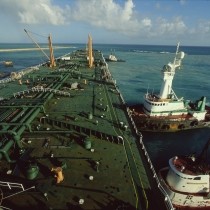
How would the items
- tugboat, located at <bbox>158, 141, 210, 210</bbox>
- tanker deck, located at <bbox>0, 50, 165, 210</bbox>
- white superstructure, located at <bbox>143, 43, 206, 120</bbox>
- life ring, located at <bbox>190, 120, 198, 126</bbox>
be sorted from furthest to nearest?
life ring, located at <bbox>190, 120, 198, 126</bbox> → white superstructure, located at <bbox>143, 43, 206, 120</bbox> → tugboat, located at <bbox>158, 141, 210, 210</bbox> → tanker deck, located at <bbox>0, 50, 165, 210</bbox>

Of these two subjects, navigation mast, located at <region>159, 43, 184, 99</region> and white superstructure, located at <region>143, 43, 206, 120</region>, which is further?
navigation mast, located at <region>159, 43, 184, 99</region>

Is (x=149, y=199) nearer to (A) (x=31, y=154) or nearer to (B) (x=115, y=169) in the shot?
(B) (x=115, y=169)

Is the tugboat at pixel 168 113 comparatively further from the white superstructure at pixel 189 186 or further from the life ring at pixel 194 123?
the white superstructure at pixel 189 186

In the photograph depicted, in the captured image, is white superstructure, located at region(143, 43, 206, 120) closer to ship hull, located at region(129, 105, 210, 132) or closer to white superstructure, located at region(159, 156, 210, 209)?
ship hull, located at region(129, 105, 210, 132)

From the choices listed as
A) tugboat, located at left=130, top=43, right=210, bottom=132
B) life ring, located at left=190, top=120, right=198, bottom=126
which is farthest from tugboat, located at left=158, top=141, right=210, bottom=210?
life ring, located at left=190, top=120, right=198, bottom=126

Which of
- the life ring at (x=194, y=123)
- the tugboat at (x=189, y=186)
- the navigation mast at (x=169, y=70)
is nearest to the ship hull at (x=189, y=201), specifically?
the tugboat at (x=189, y=186)

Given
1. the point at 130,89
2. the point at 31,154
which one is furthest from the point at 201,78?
the point at 31,154

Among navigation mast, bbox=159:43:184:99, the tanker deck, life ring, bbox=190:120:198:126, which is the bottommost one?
life ring, bbox=190:120:198:126
